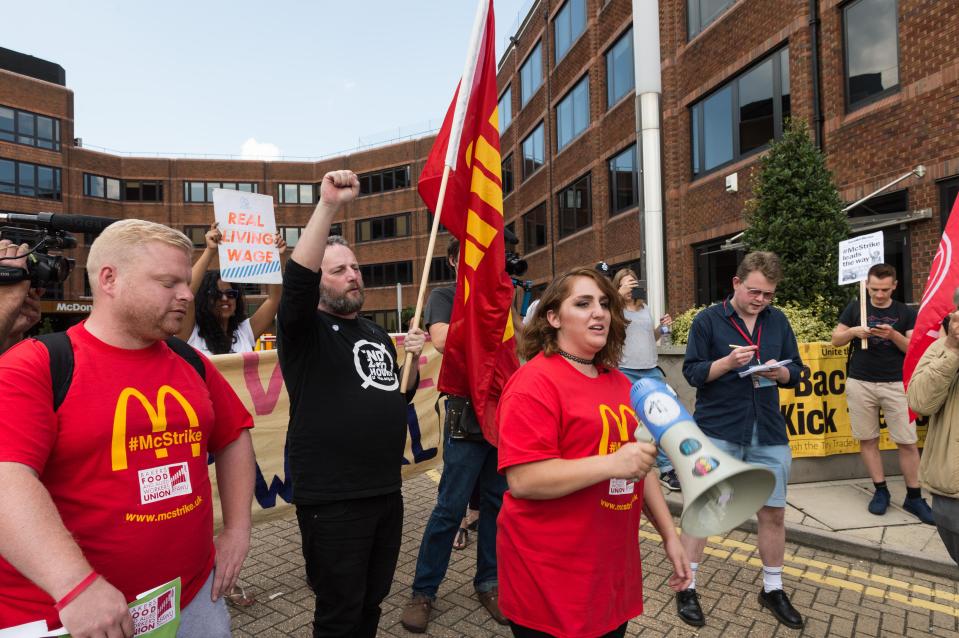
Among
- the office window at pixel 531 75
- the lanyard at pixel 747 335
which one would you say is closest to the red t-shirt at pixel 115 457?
the lanyard at pixel 747 335

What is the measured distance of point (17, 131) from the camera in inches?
1367

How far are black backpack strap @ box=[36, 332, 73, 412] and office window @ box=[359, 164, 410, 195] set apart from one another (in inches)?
1675

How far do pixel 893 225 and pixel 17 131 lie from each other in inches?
1739

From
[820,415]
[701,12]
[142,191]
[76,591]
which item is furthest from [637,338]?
[142,191]

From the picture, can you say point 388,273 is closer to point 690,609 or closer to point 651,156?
point 651,156

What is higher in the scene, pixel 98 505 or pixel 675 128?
pixel 675 128

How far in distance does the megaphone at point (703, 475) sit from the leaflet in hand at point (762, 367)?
2.09 meters

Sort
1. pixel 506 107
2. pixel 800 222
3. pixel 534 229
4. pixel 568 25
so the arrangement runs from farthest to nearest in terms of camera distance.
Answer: pixel 506 107
pixel 534 229
pixel 568 25
pixel 800 222

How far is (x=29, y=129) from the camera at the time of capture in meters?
35.3

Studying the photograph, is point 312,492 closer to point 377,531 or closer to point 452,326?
point 377,531

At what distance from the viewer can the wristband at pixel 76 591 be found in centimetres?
133

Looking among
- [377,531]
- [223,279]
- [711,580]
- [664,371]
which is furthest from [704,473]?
[664,371]

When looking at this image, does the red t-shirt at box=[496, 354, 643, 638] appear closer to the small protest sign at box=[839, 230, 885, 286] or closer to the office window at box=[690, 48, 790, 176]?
the small protest sign at box=[839, 230, 885, 286]

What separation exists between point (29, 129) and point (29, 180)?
3118mm
